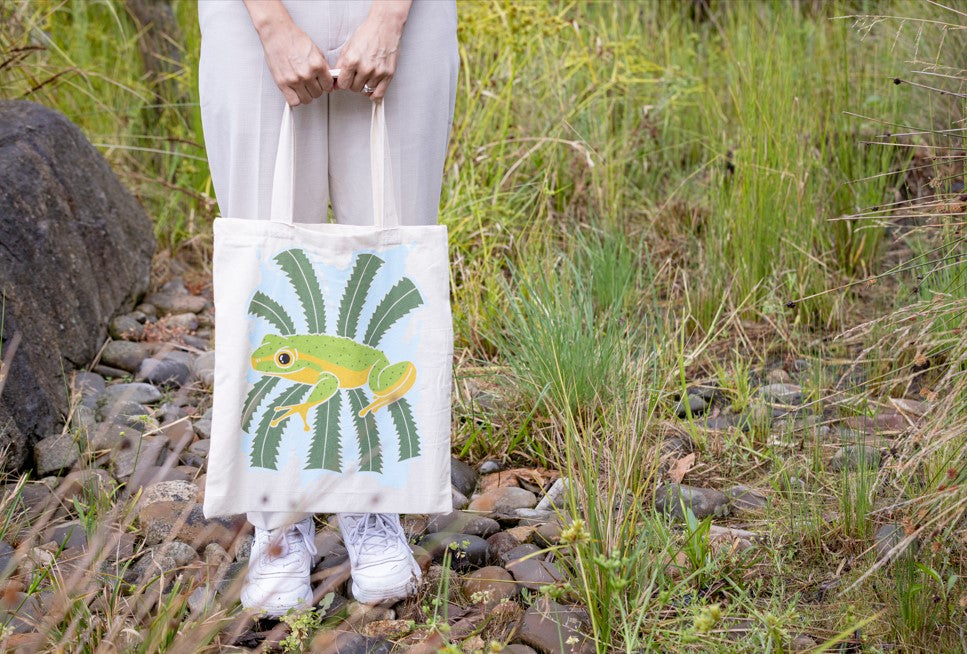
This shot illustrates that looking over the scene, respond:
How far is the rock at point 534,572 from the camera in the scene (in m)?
2.01

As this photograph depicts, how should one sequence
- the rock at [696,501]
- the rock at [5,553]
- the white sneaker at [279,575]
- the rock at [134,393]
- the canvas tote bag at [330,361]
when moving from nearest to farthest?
the canvas tote bag at [330,361] < the white sneaker at [279,575] < the rock at [5,553] < the rock at [696,501] < the rock at [134,393]

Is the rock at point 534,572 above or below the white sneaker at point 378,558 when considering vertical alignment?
below

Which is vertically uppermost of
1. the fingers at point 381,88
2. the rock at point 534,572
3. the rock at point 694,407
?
the fingers at point 381,88

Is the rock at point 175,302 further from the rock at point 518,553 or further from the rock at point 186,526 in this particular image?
the rock at point 518,553

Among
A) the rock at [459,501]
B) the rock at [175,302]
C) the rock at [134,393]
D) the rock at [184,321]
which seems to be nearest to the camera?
the rock at [459,501]

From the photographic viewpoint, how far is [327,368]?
1.84m

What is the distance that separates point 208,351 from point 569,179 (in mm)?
1724

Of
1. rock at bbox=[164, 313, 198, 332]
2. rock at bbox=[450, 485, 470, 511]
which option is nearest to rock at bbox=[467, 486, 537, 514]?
rock at bbox=[450, 485, 470, 511]

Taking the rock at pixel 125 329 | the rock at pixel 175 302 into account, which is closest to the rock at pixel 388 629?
the rock at pixel 125 329

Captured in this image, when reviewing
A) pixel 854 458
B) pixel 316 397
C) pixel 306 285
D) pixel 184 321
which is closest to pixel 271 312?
pixel 306 285

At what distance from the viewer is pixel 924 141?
377 cm

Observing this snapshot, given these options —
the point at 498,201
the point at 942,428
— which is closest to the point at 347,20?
the point at 942,428

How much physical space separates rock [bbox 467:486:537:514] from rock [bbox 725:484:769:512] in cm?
51

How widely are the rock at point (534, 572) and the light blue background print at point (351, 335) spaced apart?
0.38 m
